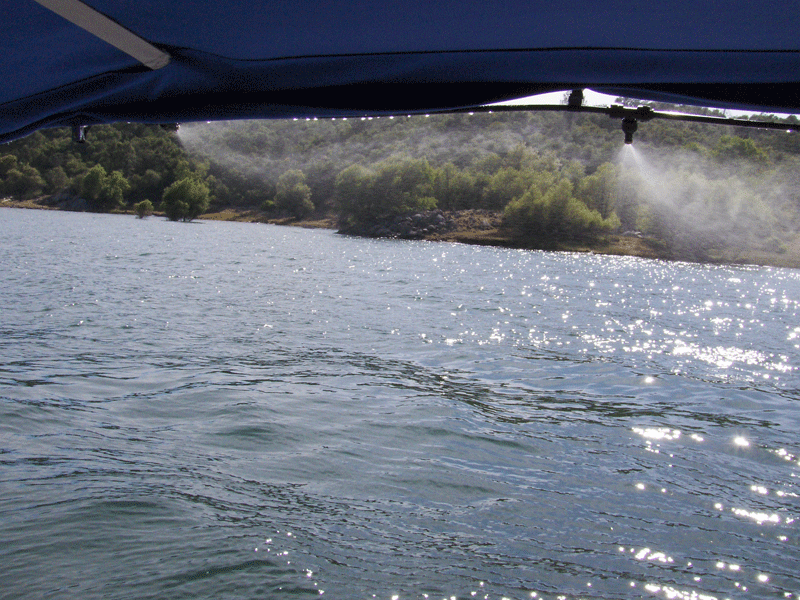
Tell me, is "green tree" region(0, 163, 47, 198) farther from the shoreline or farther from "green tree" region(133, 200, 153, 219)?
"green tree" region(133, 200, 153, 219)

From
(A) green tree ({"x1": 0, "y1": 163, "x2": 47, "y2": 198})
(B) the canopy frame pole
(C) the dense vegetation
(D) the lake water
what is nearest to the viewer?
(B) the canopy frame pole

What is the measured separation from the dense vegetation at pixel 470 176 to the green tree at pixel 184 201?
16cm

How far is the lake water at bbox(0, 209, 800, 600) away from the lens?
4.96 meters

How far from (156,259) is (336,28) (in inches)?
1304

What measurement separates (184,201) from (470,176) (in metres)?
41.6

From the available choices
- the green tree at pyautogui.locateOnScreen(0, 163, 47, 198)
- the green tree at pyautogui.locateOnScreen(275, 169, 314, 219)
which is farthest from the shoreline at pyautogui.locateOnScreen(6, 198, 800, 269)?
the green tree at pyautogui.locateOnScreen(275, 169, 314, 219)

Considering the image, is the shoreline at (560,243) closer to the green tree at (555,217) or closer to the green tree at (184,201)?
the green tree at (555,217)

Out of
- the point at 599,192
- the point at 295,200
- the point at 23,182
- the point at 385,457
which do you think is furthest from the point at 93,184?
the point at 385,457

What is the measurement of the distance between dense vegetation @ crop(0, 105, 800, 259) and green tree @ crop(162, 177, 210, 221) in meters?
0.16

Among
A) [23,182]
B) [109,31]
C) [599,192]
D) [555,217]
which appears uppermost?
[599,192]

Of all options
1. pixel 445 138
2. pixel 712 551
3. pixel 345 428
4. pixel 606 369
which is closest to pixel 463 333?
pixel 606 369

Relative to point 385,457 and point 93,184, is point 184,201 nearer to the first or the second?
point 93,184

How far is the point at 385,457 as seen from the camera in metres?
7.48

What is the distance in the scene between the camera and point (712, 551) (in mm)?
5555
